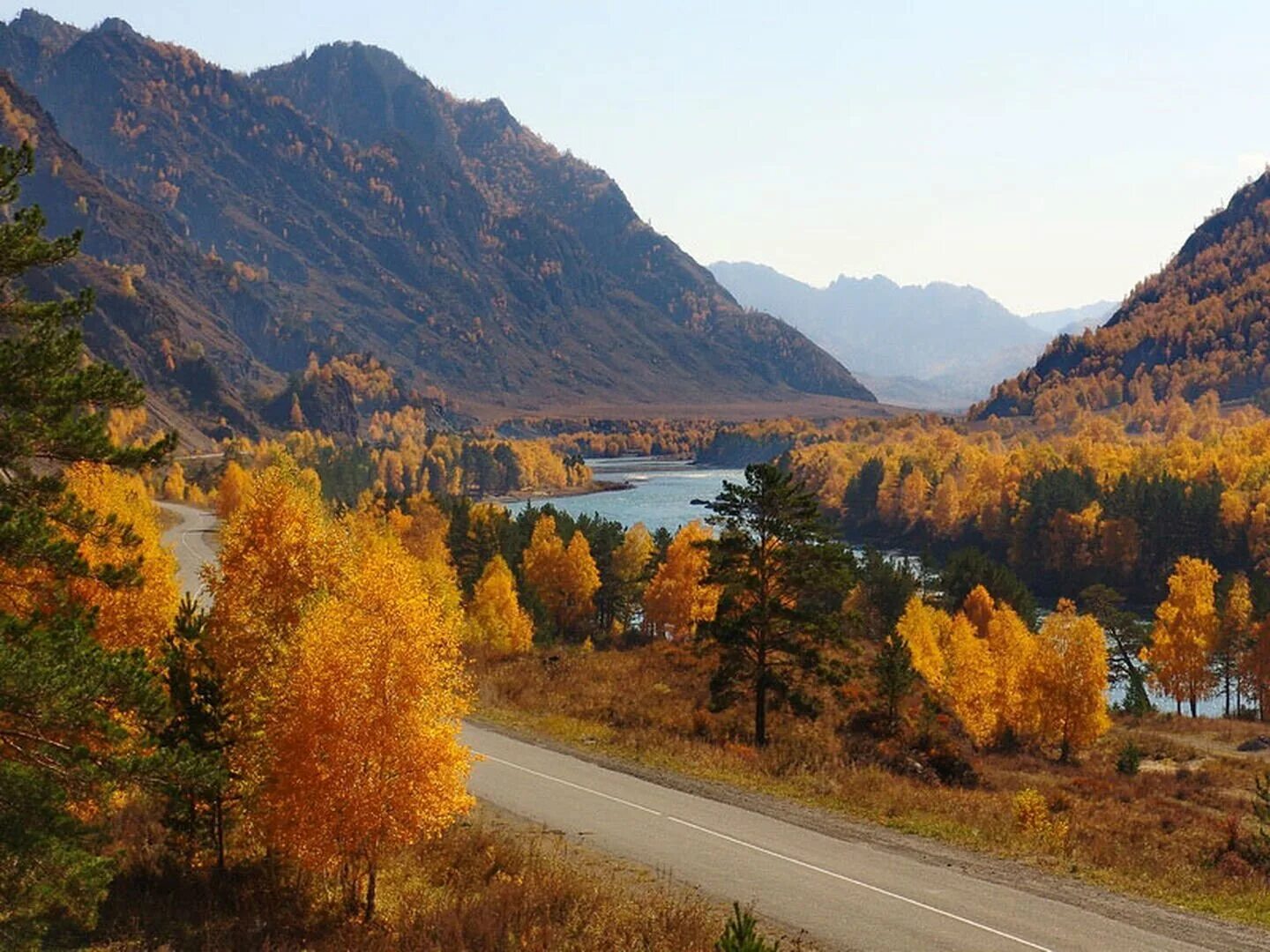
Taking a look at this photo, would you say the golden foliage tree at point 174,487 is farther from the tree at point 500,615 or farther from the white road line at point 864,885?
the white road line at point 864,885

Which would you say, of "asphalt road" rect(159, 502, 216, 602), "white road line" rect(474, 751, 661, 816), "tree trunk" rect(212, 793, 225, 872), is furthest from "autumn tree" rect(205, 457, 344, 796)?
"asphalt road" rect(159, 502, 216, 602)

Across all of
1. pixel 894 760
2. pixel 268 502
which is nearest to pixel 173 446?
pixel 268 502

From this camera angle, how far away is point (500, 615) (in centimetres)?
7481

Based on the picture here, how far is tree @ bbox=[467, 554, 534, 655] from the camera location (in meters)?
71.2

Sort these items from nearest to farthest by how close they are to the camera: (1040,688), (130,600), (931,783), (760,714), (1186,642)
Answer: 1. (130,600)
2. (931,783)
3. (760,714)
4. (1040,688)
5. (1186,642)

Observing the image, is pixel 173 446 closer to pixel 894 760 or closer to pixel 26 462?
pixel 26 462

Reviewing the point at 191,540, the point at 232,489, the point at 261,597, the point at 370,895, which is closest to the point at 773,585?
the point at 261,597

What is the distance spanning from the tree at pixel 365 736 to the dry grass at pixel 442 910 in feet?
4.67

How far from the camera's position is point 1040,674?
60188 millimetres

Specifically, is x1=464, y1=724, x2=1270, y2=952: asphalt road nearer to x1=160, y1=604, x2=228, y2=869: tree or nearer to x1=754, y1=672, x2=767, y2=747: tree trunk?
x1=160, y1=604, x2=228, y2=869: tree

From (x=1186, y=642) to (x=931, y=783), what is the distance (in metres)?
64.3

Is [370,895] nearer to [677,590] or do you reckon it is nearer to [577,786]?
[577,786]

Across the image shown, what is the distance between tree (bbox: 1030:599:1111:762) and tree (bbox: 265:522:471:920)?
161 ft

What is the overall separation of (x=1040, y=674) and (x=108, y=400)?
5527 centimetres
